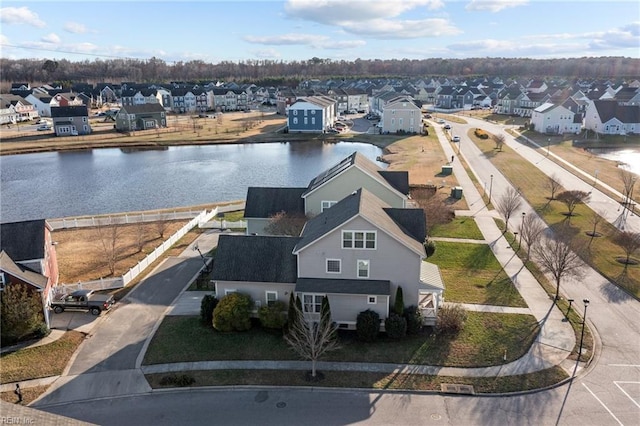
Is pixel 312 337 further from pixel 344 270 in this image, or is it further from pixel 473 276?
pixel 473 276

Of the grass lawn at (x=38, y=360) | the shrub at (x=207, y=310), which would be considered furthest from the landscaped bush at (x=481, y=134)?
the grass lawn at (x=38, y=360)

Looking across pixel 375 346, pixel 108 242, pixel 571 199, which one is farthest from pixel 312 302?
→ pixel 571 199

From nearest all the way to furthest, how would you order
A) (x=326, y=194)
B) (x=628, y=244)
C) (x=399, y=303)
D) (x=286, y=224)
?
(x=399, y=303), (x=628, y=244), (x=286, y=224), (x=326, y=194)

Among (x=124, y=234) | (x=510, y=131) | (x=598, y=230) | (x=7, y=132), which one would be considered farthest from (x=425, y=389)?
(x=7, y=132)

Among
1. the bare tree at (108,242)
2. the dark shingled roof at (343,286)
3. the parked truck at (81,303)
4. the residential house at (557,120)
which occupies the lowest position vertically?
the parked truck at (81,303)

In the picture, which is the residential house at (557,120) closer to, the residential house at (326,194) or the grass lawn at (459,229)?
the grass lawn at (459,229)

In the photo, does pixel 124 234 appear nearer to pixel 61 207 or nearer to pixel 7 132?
pixel 61 207
